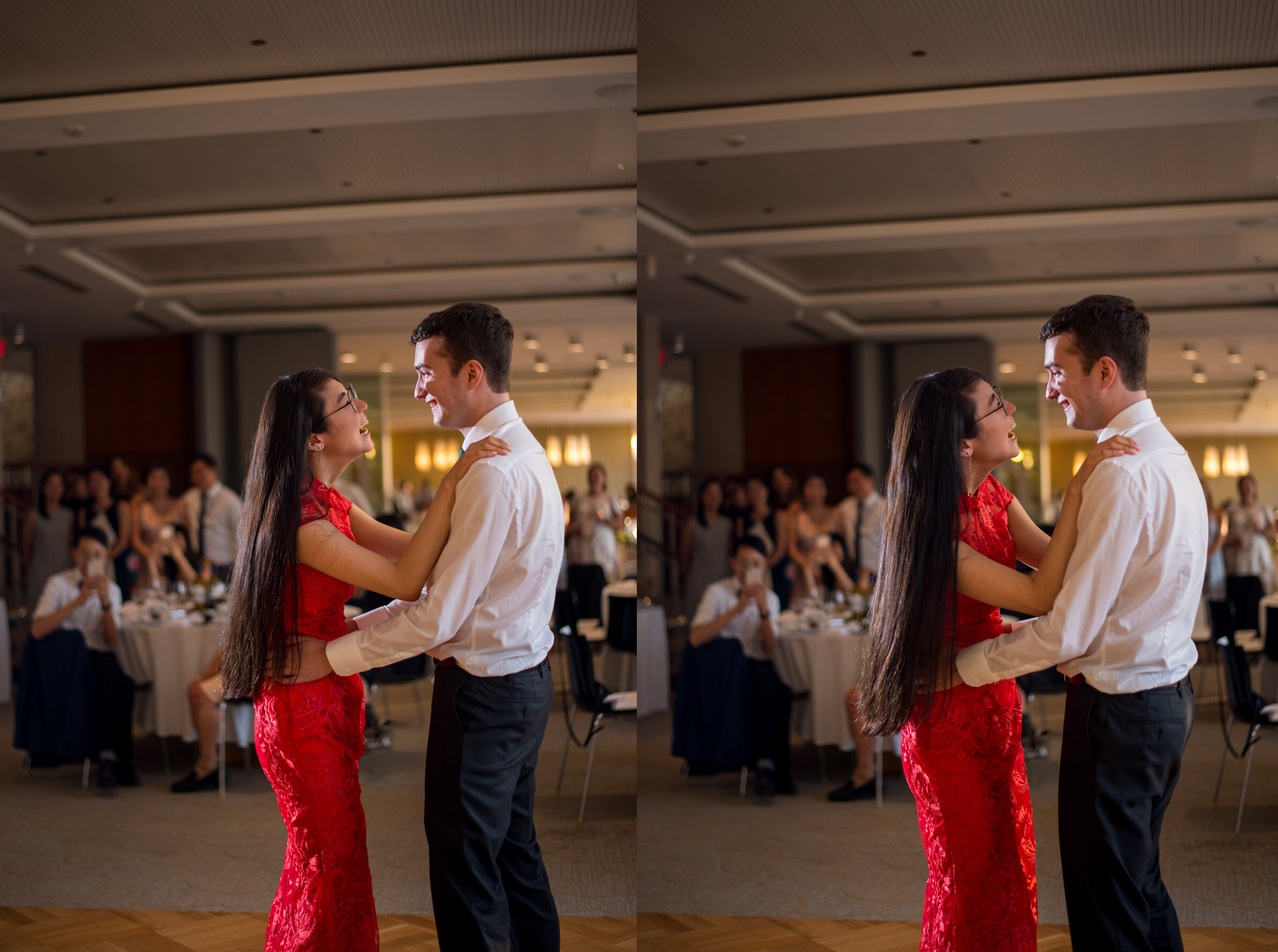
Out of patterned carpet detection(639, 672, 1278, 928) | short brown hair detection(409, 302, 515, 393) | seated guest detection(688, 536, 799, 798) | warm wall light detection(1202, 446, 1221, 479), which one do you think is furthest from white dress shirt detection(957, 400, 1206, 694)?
warm wall light detection(1202, 446, 1221, 479)

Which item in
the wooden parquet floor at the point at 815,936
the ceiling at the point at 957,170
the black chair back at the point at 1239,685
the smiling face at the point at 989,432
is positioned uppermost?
the ceiling at the point at 957,170

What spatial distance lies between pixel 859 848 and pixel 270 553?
3161 mm

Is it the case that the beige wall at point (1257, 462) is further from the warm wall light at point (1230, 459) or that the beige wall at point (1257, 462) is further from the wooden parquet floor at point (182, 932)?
the wooden parquet floor at point (182, 932)

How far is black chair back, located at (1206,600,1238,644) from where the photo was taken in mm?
4656

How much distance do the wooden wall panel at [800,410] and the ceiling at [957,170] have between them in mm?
345

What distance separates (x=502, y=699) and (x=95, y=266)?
8071 mm

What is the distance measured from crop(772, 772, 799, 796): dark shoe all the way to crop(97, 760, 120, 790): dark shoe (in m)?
3.29

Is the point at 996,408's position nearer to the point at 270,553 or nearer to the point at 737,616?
the point at 270,553

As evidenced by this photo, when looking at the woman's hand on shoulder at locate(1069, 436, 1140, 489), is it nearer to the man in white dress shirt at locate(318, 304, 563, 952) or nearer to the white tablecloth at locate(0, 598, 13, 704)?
the man in white dress shirt at locate(318, 304, 563, 952)

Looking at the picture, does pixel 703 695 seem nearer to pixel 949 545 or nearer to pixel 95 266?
pixel 949 545

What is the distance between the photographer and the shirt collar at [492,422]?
2.34 m

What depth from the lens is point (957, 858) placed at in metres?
2.22

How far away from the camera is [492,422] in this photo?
2342 millimetres

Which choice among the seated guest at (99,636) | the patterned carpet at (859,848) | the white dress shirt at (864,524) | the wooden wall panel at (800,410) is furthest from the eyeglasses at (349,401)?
the wooden wall panel at (800,410)
